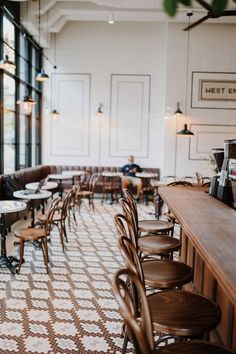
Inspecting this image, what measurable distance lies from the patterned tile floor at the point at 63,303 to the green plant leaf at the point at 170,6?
2.39 meters

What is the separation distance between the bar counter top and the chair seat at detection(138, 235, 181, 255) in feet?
1.07

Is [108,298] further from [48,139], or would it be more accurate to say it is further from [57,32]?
[57,32]

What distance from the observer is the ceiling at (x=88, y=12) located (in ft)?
26.1

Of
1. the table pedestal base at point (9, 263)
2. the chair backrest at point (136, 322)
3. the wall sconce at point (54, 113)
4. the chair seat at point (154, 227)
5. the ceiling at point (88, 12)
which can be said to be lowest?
the table pedestal base at point (9, 263)

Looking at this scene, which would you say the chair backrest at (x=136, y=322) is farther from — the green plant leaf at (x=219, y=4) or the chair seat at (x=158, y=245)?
the chair seat at (x=158, y=245)

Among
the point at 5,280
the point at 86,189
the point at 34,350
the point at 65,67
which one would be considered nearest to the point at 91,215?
the point at 86,189

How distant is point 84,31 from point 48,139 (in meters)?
3.02

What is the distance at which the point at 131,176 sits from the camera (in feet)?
30.9

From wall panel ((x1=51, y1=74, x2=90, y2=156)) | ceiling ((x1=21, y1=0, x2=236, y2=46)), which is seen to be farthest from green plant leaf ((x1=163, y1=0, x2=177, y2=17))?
wall panel ((x1=51, y1=74, x2=90, y2=156))

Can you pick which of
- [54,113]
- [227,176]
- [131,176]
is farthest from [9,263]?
[54,113]

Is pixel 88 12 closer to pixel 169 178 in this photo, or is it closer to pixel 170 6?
pixel 169 178

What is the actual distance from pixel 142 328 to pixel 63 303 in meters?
2.22

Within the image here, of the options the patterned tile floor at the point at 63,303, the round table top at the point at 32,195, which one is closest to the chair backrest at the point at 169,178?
the patterned tile floor at the point at 63,303

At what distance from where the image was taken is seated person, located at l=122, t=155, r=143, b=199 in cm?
922
